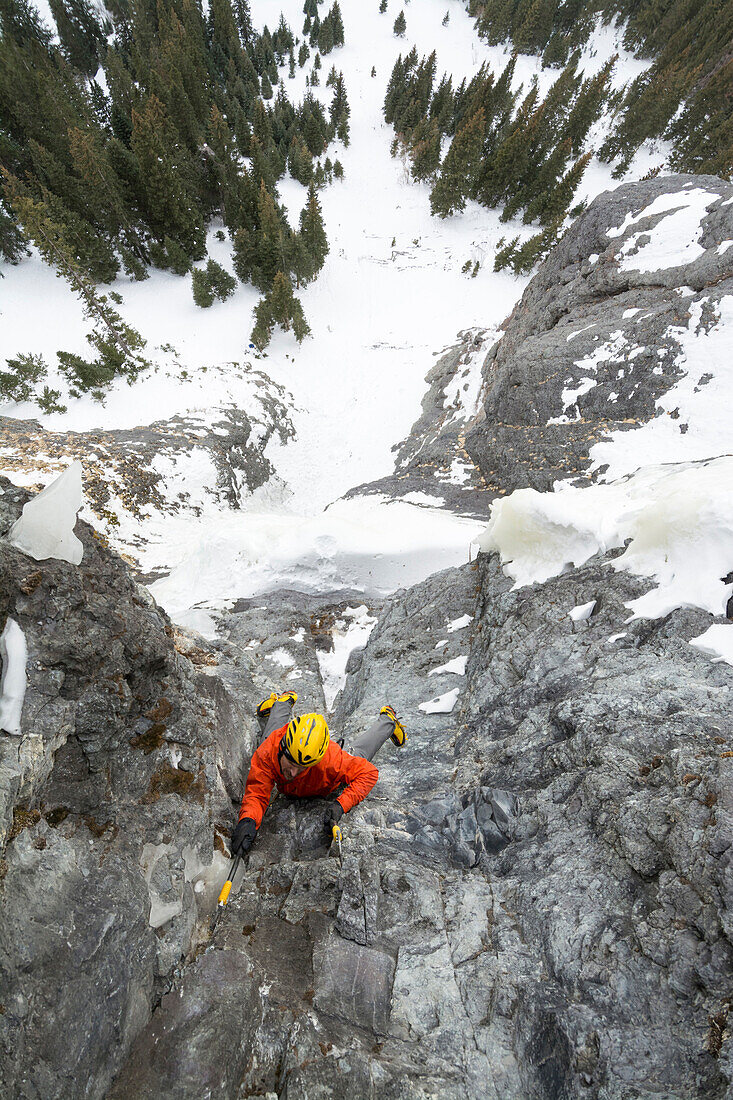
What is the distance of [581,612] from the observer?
228 inches

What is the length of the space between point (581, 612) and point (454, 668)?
7.16 feet

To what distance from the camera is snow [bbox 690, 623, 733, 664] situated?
4297mm

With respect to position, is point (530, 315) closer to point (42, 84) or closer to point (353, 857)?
point (353, 857)

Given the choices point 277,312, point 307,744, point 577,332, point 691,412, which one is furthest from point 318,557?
point 277,312

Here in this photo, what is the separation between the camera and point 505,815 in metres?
4.25

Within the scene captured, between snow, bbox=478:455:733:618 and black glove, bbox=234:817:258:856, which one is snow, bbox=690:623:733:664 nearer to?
snow, bbox=478:455:733:618

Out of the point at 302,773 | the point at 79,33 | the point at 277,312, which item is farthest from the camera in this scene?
the point at 79,33

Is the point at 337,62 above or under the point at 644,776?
above

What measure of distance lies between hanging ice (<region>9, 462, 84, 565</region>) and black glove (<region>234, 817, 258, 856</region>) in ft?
10.6

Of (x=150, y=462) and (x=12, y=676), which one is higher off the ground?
(x=150, y=462)

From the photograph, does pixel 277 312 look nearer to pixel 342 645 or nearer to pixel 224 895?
pixel 342 645

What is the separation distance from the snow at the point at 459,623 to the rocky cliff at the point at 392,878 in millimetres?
1228

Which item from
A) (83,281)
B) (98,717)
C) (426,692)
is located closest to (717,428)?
(426,692)

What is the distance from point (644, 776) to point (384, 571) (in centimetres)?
761
